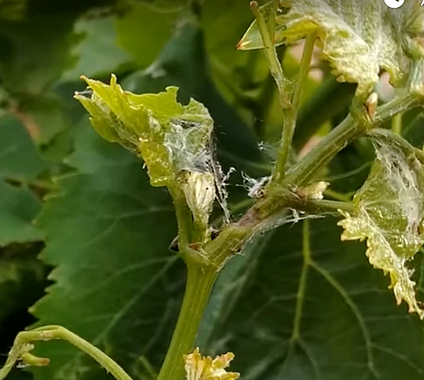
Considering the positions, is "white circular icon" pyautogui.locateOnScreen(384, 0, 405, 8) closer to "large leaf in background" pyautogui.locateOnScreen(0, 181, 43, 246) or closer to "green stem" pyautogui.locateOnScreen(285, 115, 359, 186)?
"green stem" pyautogui.locateOnScreen(285, 115, 359, 186)

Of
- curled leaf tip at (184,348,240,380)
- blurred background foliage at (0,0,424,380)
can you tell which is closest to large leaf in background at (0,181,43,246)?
blurred background foliage at (0,0,424,380)

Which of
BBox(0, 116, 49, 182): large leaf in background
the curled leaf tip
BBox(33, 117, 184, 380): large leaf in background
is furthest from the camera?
BBox(0, 116, 49, 182): large leaf in background

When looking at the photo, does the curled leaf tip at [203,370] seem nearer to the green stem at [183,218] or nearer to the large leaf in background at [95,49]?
the green stem at [183,218]

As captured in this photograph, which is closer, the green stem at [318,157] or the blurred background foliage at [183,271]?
the green stem at [318,157]

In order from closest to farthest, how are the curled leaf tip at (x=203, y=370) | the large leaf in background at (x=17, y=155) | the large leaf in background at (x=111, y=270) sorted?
the curled leaf tip at (x=203, y=370)
the large leaf in background at (x=111, y=270)
the large leaf in background at (x=17, y=155)

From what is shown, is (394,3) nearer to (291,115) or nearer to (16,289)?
(291,115)

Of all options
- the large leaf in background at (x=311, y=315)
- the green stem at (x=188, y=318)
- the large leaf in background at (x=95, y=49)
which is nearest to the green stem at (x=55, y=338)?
Answer: the green stem at (x=188, y=318)
